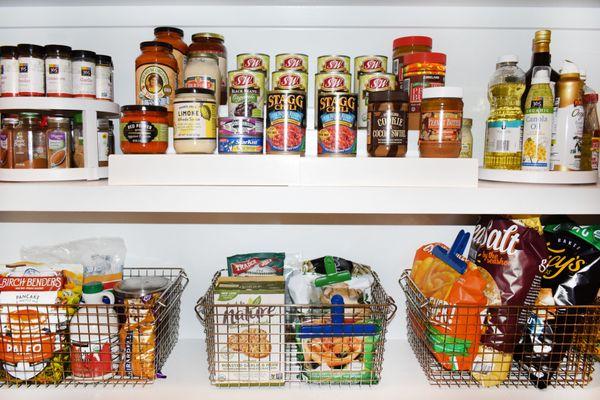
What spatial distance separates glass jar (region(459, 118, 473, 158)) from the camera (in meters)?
1.15

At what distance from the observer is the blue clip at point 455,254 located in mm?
1047

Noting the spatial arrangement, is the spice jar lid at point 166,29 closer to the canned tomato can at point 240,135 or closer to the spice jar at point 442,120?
the canned tomato can at point 240,135

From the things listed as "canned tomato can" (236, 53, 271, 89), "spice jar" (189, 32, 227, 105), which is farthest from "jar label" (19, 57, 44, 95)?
"canned tomato can" (236, 53, 271, 89)

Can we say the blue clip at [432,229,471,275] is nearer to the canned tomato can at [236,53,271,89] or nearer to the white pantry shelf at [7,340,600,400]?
the white pantry shelf at [7,340,600,400]

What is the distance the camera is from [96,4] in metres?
1.22

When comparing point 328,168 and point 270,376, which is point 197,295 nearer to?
point 270,376

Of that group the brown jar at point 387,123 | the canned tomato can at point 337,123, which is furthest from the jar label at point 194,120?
the brown jar at point 387,123

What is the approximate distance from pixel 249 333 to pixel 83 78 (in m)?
0.66

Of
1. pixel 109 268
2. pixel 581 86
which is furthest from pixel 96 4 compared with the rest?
pixel 581 86

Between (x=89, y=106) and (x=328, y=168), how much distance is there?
1.79 feet

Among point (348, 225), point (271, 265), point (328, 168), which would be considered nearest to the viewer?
point (328, 168)

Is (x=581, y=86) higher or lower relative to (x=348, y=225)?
higher

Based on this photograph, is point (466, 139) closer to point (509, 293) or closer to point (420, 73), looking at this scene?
point (420, 73)

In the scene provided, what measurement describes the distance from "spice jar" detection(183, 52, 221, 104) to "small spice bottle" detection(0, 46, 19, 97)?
1.15 ft
